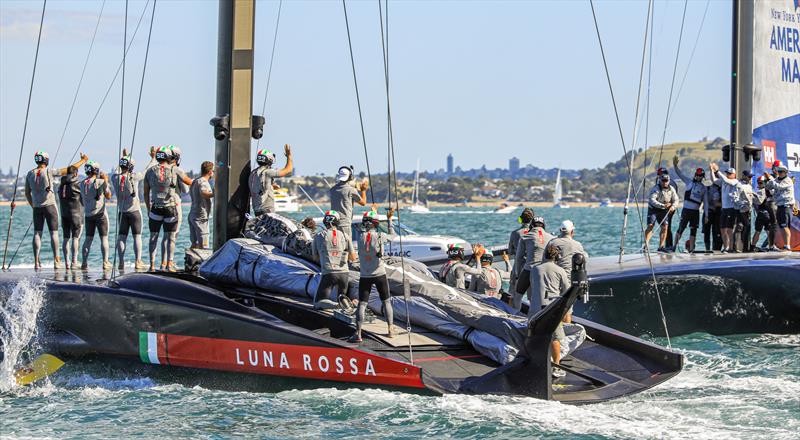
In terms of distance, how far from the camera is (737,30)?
70.0ft

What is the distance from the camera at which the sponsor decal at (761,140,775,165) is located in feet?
68.8

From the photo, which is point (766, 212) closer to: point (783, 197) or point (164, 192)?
point (783, 197)

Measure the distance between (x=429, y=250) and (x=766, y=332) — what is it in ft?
31.0

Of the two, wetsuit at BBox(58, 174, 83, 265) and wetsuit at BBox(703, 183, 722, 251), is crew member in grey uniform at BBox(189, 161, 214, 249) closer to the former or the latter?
wetsuit at BBox(58, 174, 83, 265)

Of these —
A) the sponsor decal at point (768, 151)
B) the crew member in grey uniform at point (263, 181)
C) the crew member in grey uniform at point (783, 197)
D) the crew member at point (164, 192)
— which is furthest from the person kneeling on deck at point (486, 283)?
the sponsor decal at point (768, 151)

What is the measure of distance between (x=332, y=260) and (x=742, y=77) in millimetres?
10588

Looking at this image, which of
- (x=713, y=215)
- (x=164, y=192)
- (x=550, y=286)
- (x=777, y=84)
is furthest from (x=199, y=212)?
(x=777, y=84)

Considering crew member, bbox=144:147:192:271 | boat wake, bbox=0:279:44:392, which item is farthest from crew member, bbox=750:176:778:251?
boat wake, bbox=0:279:44:392

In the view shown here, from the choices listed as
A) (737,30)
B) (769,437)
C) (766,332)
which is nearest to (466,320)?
(769,437)

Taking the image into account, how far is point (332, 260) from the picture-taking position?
13.4m

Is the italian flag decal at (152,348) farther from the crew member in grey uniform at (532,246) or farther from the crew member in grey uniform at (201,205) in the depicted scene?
the crew member in grey uniform at (532,246)

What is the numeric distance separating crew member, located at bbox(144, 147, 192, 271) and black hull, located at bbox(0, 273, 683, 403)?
203cm

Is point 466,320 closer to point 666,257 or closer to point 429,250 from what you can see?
point 666,257

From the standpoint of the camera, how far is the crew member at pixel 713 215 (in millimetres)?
19766
